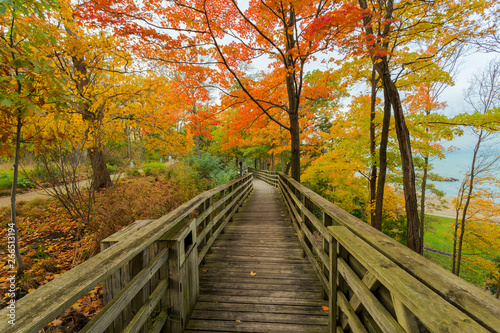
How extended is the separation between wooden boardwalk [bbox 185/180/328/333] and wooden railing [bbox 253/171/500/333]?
0.61 meters

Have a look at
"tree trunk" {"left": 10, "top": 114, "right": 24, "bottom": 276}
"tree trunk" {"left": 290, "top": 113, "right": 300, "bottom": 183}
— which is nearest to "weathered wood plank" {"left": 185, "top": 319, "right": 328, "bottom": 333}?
"tree trunk" {"left": 10, "top": 114, "right": 24, "bottom": 276}

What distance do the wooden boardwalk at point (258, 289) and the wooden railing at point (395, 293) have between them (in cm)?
61

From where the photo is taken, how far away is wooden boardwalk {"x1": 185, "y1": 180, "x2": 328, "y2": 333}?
2.28 m

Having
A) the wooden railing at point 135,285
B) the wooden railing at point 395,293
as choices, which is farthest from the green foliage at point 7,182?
the wooden railing at point 395,293

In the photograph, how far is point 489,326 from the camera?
766mm

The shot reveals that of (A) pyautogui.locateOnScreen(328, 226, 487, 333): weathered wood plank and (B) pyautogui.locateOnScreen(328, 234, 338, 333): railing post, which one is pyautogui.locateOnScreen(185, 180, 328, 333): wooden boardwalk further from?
(A) pyautogui.locateOnScreen(328, 226, 487, 333): weathered wood plank

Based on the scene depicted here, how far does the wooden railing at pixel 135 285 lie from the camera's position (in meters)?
0.89

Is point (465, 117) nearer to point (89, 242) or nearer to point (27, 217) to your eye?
point (89, 242)

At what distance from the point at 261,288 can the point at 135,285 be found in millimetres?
1887

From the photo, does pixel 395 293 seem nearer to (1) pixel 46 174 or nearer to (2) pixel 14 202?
(2) pixel 14 202

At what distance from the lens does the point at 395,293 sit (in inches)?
41.3

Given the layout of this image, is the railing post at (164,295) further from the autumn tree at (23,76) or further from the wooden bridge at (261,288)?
the autumn tree at (23,76)

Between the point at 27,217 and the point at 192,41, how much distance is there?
6.77 metres

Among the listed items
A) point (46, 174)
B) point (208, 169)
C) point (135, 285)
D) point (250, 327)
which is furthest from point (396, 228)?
point (46, 174)
